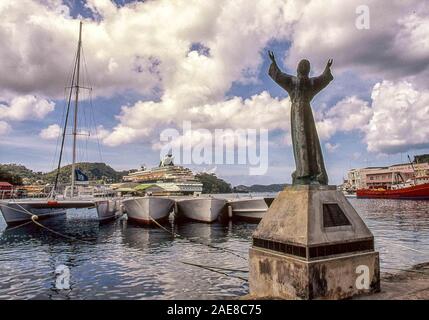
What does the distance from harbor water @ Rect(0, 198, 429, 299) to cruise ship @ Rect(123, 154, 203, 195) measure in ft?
157

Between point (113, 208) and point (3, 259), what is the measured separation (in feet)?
70.2

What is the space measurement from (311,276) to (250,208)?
28988mm

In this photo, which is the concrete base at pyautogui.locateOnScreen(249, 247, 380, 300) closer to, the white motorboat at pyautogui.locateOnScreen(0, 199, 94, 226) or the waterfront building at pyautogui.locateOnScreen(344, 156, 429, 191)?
the white motorboat at pyautogui.locateOnScreen(0, 199, 94, 226)

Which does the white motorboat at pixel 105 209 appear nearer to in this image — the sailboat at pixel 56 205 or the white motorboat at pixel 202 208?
the sailboat at pixel 56 205

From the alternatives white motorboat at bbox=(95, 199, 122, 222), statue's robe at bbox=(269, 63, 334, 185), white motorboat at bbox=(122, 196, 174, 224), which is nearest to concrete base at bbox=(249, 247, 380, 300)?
statue's robe at bbox=(269, 63, 334, 185)

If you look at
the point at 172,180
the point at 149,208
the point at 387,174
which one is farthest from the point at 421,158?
the point at 149,208

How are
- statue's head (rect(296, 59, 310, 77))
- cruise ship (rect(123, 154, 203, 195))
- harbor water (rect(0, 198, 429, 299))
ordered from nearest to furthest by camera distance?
1. statue's head (rect(296, 59, 310, 77))
2. harbor water (rect(0, 198, 429, 299))
3. cruise ship (rect(123, 154, 203, 195))

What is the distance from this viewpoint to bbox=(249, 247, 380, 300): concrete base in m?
5.37

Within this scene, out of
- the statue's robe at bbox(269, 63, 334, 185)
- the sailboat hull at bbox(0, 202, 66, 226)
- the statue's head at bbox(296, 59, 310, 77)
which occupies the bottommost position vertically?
the sailboat hull at bbox(0, 202, 66, 226)

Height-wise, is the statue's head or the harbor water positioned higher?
the statue's head

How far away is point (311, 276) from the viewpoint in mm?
5324
